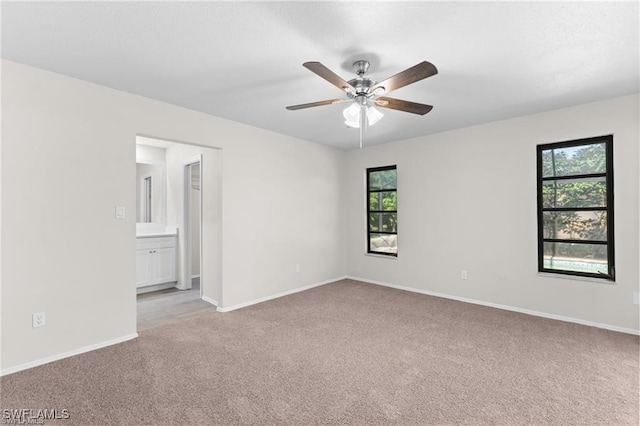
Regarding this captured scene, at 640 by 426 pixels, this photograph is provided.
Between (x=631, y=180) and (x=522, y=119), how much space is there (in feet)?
4.13

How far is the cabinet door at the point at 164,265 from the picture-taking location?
493 centimetres

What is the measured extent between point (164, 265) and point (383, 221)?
3.75 m

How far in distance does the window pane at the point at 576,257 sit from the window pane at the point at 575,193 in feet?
1.57

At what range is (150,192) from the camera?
5.30 metres

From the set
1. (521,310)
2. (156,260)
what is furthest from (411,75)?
(156,260)

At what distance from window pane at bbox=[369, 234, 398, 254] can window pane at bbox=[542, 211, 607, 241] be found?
2.10 meters

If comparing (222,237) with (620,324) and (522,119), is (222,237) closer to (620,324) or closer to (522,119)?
(522,119)

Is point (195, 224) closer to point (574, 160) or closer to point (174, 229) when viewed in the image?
point (174, 229)

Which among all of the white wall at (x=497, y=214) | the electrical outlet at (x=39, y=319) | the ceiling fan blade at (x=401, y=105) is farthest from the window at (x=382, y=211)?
the electrical outlet at (x=39, y=319)

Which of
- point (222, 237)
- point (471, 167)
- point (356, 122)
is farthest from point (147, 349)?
→ point (471, 167)

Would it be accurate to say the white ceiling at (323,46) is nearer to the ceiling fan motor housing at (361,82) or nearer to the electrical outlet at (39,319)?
the ceiling fan motor housing at (361,82)

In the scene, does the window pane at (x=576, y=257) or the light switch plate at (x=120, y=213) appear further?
the window pane at (x=576, y=257)

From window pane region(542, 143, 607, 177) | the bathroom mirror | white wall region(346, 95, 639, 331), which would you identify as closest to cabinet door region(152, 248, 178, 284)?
the bathroom mirror

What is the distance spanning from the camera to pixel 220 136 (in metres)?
3.83
